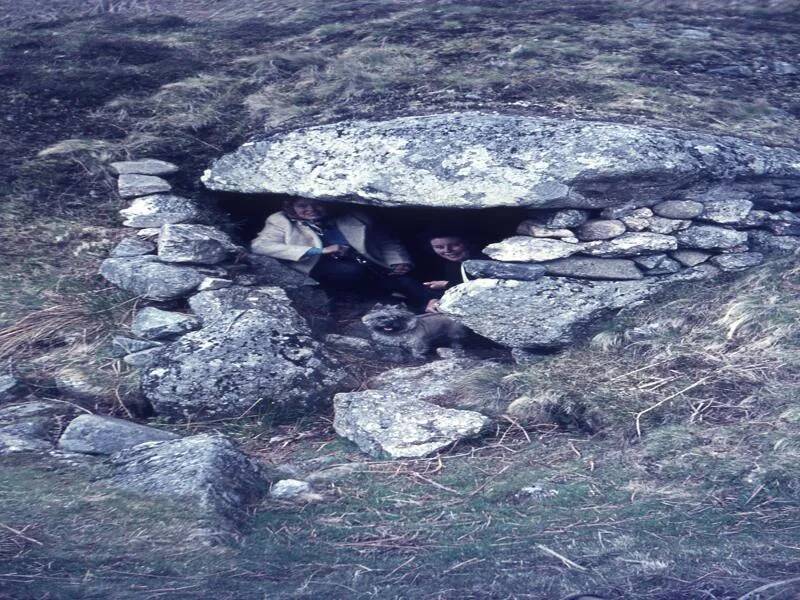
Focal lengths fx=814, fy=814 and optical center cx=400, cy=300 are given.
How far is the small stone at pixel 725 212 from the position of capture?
4852 millimetres

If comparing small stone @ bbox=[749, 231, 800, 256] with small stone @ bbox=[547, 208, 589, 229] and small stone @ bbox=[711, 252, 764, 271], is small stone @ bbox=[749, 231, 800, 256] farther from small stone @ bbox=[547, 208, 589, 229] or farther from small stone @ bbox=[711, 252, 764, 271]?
small stone @ bbox=[547, 208, 589, 229]

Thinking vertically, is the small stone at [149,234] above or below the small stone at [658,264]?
above

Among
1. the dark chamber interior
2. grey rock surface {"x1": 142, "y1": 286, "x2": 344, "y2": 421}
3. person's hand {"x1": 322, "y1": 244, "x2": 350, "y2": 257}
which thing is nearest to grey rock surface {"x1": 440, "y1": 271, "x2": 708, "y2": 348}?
the dark chamber interior

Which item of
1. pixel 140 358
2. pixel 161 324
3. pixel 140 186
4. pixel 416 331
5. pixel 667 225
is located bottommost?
pixel 416 331

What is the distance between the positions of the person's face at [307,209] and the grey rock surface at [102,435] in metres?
2.14

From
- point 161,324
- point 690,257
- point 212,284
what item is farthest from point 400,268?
point 690,257

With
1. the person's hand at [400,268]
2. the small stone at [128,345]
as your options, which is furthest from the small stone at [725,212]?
the small stone at [128,345]

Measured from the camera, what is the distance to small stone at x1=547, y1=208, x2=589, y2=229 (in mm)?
4805

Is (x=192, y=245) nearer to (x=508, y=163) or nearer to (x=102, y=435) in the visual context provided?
(x=102, y=435)

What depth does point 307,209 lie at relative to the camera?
5.60 meters

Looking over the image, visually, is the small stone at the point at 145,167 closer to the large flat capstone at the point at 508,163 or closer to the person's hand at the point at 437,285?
the large flat capstone at the point at 508,163

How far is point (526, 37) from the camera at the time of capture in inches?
262

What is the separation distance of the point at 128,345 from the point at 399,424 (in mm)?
1672

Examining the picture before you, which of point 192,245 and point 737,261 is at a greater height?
point 192,245
